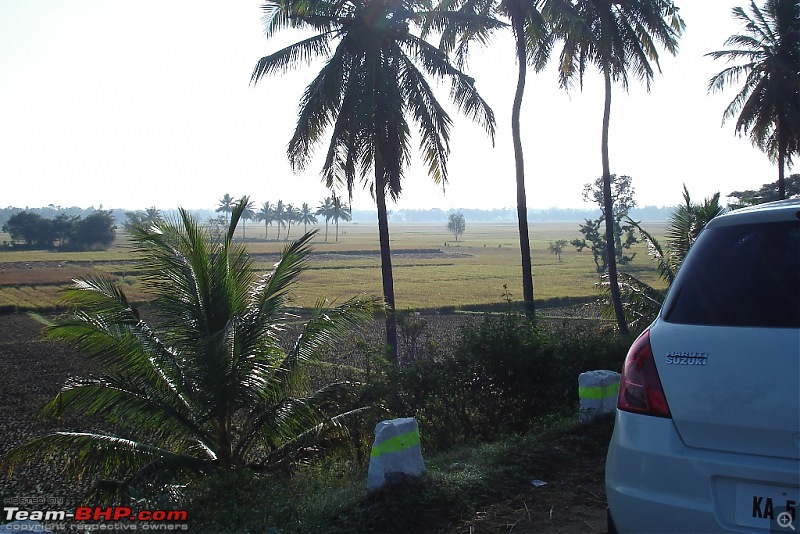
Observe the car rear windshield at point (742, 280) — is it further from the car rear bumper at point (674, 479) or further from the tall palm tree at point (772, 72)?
the tall palm tree at point (772, 72)

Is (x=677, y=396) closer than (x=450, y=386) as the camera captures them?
Yes

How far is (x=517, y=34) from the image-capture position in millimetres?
18516

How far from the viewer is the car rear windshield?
286 cm

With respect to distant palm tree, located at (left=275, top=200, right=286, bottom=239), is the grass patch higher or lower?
lower

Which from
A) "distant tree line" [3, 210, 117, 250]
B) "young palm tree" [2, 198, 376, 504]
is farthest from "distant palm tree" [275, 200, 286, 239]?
"young palm tree" [2, 198, 376, 504]

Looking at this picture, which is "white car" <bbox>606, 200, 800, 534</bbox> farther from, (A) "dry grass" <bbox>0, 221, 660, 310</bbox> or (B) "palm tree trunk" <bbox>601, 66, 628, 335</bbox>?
(A) "dry grass" <bbox>0, 221, 660, 310</bbox>

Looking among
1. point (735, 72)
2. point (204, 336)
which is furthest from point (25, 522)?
point (735, 72)

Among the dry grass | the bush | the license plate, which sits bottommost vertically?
the dry grass

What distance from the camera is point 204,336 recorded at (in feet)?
28.9

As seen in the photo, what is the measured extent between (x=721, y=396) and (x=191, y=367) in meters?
7.25

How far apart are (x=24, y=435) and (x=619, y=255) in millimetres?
58807

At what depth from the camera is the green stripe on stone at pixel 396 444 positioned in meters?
4.81

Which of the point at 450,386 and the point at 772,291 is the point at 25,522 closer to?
the point at 772,291

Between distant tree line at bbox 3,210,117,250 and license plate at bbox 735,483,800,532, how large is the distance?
101 m
